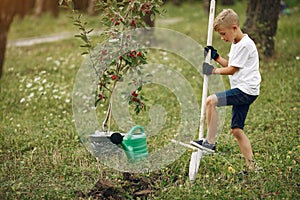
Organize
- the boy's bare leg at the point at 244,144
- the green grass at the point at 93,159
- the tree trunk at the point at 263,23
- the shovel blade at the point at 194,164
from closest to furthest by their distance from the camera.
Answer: the green grass at the point at 93,159 < the shovel blade at the point at 194,164 < the boy's bare leg at the point at 244,144 < the tree trunk at the point at 263,23

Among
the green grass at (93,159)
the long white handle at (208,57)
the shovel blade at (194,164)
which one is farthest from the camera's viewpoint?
the shovel blade at (194,164)

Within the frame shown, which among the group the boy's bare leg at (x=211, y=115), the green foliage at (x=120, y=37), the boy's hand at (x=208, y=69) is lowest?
the boy's bare leg at (x=211, y=115)

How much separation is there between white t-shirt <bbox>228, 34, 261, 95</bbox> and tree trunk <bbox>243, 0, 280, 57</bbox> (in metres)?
4.39

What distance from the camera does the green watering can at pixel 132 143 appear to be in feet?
15.2

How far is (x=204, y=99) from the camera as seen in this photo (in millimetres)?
4598

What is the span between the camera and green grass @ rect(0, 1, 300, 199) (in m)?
4.40

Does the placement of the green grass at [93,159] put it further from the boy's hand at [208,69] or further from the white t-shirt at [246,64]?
A: the boy's hand at [208,69]

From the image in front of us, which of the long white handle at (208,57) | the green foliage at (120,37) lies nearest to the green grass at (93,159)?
the long white handle at (208,57)

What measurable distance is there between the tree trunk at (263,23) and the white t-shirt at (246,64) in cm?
439

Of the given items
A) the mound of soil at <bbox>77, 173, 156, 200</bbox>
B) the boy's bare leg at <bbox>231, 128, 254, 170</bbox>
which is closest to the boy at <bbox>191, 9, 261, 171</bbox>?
the boy's bare leg at <bbox>231, 128, 254, 170</bbox>

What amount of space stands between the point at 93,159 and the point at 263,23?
485 centimetres

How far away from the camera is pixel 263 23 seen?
8.98m

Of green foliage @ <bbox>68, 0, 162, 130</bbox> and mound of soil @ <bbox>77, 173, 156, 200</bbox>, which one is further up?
green foliage @ <bbox>68, 0, 162, 130</bbox>

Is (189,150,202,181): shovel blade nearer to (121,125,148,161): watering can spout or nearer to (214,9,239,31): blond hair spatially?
(121,125,148,161): watering can spout
